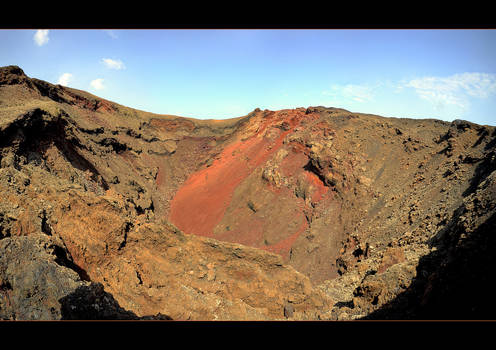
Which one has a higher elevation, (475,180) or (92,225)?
(475,180)

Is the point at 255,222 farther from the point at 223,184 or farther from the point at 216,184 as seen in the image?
the point at 216,184

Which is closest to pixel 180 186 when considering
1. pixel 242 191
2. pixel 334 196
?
pixel 242 191

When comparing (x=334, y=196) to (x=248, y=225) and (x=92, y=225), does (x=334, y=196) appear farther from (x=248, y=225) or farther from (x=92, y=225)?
(x=92, y=225)

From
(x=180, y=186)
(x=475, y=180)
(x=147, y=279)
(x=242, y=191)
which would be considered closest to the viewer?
(x=147, y=279)

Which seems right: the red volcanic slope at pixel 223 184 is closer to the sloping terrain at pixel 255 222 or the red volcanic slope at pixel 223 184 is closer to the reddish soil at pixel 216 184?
the reddish soil at pixel 216 184

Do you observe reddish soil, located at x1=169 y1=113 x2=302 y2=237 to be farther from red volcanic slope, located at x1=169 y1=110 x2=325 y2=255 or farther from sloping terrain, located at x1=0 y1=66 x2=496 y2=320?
sloping terrain, located at x1=0 y1=66 x2=496 y2=320

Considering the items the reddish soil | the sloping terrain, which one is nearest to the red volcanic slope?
the reddish soil

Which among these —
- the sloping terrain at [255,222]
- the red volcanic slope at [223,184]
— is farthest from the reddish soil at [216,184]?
the sloping terrain at [255,222]

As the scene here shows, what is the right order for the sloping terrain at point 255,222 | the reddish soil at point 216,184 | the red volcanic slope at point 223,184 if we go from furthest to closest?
the reddish soil at point 216,184, the red volcanic slope at point 223,184, the sloping terrain at point 255,222

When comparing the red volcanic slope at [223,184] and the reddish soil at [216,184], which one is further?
the reddish soil at [216,184]
